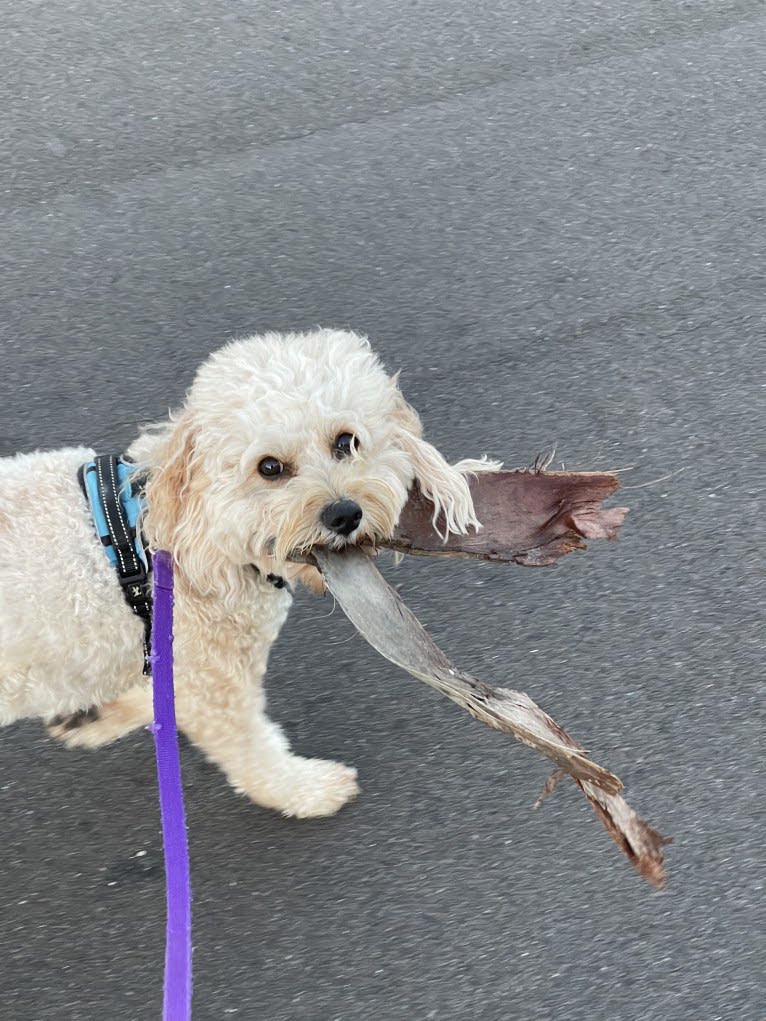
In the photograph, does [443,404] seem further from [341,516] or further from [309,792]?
[341,516]

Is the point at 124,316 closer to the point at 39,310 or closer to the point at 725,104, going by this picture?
the point at 39,310

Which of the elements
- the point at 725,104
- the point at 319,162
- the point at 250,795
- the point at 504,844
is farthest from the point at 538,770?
the point at 725,104

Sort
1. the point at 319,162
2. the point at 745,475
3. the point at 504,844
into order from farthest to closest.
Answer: the point at 319,162, the point at 745,475, the point at 504,844

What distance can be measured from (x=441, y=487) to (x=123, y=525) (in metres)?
0.75

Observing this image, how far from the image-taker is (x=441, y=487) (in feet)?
7.77

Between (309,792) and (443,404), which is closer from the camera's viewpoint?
(309,792)

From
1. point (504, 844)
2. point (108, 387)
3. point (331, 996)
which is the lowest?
Result: point (331, 996)

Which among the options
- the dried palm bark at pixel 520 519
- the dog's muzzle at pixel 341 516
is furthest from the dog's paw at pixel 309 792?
the dog's muzzle at pixel 341 516

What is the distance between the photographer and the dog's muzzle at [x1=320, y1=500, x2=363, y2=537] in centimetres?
223

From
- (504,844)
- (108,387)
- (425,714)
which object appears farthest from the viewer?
(108,387)

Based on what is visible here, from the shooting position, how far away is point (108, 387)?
3916 millimetres

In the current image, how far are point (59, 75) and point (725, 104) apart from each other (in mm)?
3014

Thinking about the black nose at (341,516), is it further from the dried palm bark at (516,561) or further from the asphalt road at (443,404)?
the asphalt road at (443,404)

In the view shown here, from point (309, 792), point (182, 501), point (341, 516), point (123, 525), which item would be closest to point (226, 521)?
point (182, 501)
